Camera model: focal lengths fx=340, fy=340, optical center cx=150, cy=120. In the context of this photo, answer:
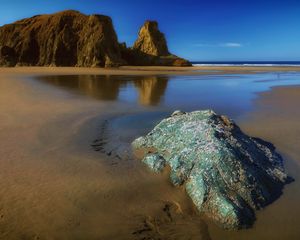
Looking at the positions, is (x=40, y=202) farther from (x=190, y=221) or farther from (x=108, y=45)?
(x=108, y=45)

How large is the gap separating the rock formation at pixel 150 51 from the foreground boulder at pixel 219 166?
4294cm

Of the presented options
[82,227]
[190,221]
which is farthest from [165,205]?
[82,227]

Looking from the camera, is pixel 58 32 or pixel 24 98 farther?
pixel 58 32

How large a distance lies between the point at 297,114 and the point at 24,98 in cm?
864

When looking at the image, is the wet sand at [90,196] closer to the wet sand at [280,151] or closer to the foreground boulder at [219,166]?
the wet sand at [280,151]

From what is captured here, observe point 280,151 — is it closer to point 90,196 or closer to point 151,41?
point 90,196

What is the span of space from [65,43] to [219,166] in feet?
151

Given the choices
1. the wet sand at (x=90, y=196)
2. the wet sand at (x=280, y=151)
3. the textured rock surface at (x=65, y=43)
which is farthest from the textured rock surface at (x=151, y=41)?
the wet sand at (x=90, y=196)

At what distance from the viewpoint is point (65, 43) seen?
155ft

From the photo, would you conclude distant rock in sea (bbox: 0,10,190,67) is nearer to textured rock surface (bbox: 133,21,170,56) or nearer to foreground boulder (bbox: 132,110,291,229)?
textured rock surface (bbox: 133,21,170,56)

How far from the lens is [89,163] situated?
528cm

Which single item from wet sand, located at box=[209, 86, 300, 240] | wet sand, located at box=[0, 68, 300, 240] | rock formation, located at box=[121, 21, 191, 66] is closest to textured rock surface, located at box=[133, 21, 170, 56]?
rock formation, located at box=[121, 21, 191, 66]

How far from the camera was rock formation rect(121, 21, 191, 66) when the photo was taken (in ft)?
161

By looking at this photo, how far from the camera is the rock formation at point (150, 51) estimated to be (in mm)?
49031
